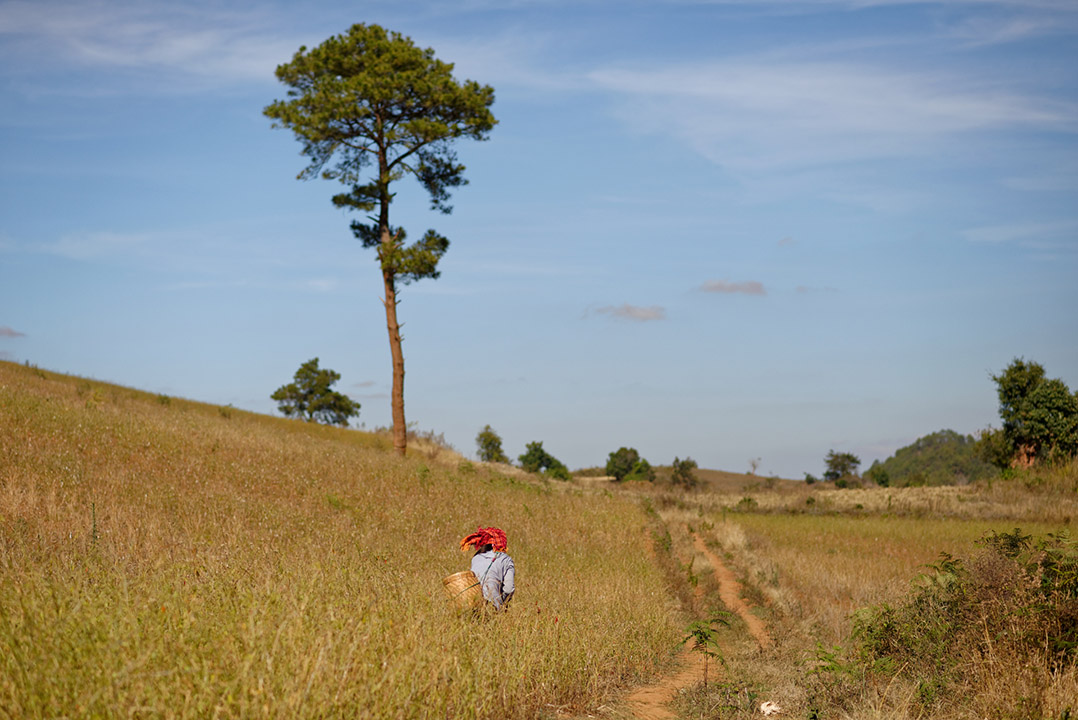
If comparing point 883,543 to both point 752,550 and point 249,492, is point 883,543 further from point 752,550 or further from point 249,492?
point 249,492

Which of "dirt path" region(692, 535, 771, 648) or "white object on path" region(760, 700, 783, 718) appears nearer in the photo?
"white object on path" region(760, 700, 783, 718)

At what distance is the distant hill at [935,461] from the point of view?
9162cm

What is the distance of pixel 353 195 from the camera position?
2972 cm

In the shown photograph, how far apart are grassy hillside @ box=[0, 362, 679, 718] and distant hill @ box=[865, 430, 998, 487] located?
78.3 metres

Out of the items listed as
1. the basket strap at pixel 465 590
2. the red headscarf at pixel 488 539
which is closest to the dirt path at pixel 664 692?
the basket strap at pixel 465 590

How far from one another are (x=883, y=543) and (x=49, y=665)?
24342 mm

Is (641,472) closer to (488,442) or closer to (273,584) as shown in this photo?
(488,442)

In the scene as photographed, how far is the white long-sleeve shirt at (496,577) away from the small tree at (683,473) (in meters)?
59.1

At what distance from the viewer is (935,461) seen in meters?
107

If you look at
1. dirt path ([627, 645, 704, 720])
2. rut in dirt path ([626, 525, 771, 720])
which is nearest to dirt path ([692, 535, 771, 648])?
rut in dirt path ([626, 525, 771, 720])

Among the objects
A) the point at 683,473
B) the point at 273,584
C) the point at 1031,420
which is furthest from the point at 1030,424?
the point at 273,584

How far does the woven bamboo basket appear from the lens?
7735 millimetres

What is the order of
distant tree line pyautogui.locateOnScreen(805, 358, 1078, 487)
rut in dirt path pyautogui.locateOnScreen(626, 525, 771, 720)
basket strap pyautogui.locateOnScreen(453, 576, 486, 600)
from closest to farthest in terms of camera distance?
rut in dirt path pyautogui.locateOnScreen(626, 525, 771, 720)
basket strap pyautogui.locateOnScreen(453, 576, 486, 600)
distant tree line pyautogui.locateOnScreen(805, 358, 1078, 487)

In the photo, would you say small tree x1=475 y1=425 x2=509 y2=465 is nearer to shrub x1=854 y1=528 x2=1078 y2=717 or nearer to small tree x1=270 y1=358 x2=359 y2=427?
small tree x1=270 y1=358 x2=359 y2=427
